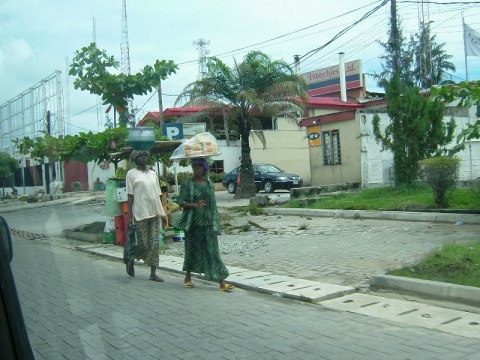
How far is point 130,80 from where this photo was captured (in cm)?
1307

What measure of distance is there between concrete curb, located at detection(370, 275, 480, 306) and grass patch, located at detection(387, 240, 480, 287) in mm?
235

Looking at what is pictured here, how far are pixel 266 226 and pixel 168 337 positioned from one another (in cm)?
848

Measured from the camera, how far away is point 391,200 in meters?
14.6

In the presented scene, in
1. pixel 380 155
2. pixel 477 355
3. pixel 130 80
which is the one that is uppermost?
pixel 130 80

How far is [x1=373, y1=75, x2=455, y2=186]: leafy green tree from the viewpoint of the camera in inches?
614

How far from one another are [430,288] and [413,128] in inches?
400

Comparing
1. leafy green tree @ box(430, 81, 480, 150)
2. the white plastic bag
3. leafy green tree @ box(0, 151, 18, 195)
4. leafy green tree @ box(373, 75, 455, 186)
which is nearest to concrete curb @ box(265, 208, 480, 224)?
leafy green tree @ box(430, 81, 480, 150)

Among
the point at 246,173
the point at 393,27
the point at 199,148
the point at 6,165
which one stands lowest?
the point at 246,173

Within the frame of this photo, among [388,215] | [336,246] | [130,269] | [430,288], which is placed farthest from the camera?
[388,215]

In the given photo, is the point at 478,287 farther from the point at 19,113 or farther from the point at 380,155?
the point at 19,113

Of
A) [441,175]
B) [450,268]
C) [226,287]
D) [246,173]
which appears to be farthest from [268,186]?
[450,268]

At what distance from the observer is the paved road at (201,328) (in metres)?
4.68

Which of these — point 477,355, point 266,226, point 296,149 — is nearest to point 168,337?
point 477,355

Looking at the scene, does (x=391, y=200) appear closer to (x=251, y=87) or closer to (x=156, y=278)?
(x=156, y=278)
